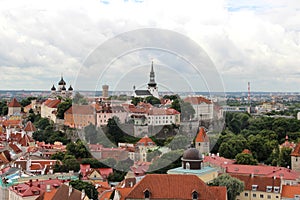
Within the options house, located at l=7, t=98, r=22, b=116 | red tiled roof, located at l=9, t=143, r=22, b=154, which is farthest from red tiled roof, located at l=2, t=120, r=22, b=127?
red tiled roof, located at l=9, t=143, r=22, b=154

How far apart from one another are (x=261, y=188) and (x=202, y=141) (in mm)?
11114

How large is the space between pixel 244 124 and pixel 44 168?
107ft

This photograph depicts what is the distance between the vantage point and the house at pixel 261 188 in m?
24.5

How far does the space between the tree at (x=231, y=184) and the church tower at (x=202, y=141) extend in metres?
10.8

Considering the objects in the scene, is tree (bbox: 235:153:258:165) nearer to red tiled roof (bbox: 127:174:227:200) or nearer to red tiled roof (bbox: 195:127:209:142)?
red tiled roof (bbox: 195:127:209:142)

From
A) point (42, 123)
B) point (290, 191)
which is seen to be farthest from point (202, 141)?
point (42, 123)

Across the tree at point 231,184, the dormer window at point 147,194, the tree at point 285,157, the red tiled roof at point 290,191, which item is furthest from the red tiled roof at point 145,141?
the dormer window at point 147,194

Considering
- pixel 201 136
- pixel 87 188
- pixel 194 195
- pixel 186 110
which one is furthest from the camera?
pixel 186 110

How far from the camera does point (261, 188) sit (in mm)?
24812

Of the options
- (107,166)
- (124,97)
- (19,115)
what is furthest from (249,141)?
(19,115)

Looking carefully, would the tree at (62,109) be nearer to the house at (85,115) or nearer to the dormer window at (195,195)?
the house at (85,115)

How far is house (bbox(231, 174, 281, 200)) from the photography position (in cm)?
2453

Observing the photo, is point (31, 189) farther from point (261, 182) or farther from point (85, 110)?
point (85, 110)

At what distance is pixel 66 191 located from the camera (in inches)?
766
